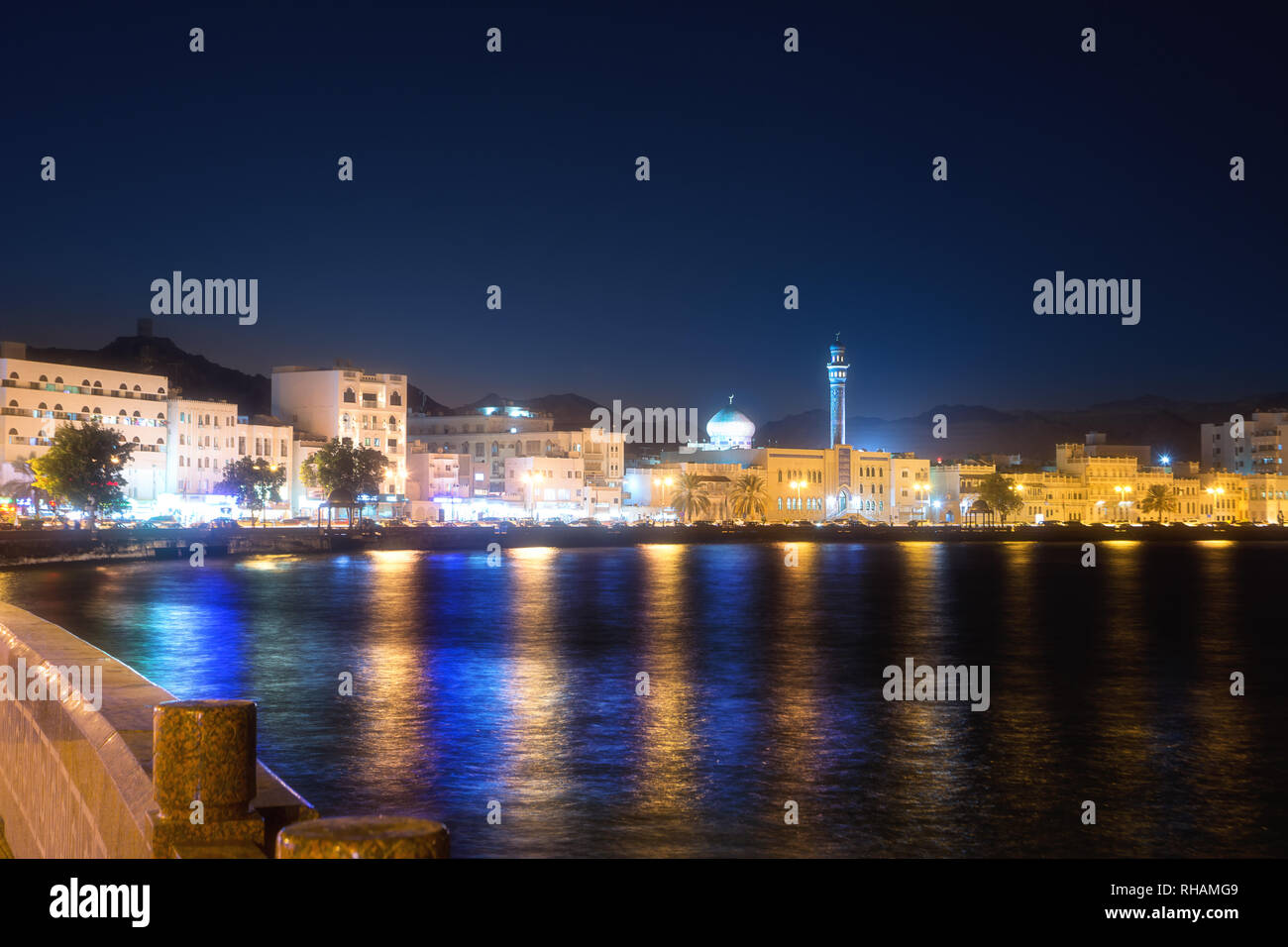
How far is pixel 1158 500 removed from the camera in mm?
185250

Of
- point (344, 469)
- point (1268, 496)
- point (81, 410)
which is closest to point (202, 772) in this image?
point (81, 410)

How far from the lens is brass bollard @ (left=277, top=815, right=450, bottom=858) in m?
5.36

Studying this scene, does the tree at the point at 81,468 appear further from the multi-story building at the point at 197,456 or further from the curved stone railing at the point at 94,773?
the curved stone railing at the point at 94,773

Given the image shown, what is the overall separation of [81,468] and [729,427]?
98058 millimetres

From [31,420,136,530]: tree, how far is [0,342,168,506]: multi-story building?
5508 mm

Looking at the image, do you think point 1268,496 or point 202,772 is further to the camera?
point 1268,496

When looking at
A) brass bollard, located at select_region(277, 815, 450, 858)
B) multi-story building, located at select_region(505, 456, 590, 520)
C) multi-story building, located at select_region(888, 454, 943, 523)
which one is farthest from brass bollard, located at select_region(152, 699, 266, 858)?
multi-story building, located at select_region(888, 454, 943, 523)

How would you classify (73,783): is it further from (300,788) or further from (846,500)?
(846,500)

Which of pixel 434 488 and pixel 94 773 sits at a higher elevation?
pixel 434 488

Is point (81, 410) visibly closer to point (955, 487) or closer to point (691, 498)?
point (691, 498)

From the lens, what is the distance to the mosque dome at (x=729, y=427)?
171250 mm

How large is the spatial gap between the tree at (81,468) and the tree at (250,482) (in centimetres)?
2125
